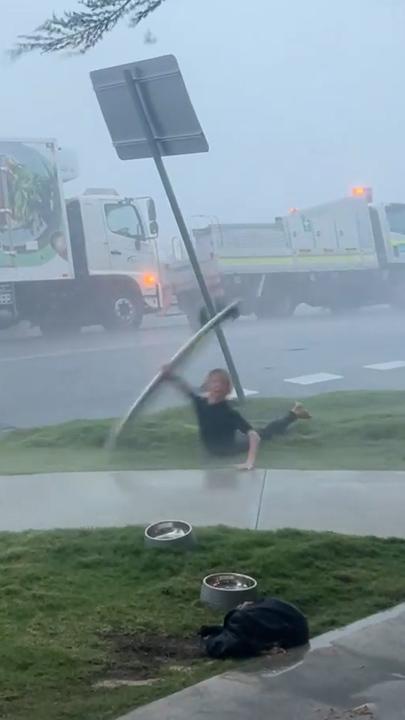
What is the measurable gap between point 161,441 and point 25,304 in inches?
429

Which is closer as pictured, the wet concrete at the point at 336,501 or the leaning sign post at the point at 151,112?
the wet concrete at the point at 336,501

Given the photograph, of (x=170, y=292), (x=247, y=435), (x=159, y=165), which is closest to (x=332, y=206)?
(x=170, y=292)

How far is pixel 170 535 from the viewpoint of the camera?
6480mm

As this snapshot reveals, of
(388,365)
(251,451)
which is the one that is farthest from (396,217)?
(251,451)

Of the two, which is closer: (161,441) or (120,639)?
(120,639)

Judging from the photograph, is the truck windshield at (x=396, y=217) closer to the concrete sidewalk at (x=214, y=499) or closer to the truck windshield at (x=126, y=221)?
the truck windshield at (x=126, y=221)

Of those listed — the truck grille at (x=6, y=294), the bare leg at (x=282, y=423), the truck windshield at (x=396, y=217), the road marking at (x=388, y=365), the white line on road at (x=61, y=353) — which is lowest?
the road marking at (x=388, y=365)

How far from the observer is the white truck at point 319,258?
20.0 metres

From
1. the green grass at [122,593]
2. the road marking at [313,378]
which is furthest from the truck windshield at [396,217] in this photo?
the green grass at [122,593]

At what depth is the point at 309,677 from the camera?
4.72 m

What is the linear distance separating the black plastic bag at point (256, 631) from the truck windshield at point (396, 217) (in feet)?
58.4

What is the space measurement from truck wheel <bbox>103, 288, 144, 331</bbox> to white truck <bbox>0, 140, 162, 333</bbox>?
2cm

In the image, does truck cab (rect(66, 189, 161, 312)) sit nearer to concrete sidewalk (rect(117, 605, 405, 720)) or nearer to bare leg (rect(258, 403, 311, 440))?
bare leg (rect(258, 403, 311, 440))

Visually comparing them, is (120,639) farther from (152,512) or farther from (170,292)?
(170,292)
